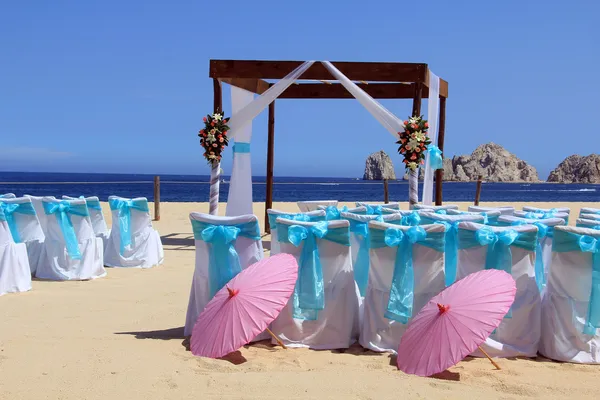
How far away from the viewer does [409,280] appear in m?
4.34

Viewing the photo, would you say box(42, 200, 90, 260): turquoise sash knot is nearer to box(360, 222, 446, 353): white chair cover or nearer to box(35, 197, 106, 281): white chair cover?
box(35, 197, 106, 281): white chair cover

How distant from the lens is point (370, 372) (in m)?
4.00

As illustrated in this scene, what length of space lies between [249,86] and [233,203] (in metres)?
1.99

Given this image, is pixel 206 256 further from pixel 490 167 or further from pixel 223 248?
pixel 490 167

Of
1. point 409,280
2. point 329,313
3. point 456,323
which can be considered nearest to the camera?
point 456,323

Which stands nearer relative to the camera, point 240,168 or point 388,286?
point 388,286

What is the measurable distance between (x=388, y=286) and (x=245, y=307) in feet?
3.45

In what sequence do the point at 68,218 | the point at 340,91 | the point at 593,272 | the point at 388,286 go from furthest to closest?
1. the point at 340,91
2. the point at 68,218
3. the point at 388,286
4. the point at 593,272

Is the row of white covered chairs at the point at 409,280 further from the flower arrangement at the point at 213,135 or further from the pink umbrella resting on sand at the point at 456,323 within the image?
the flower arrangement at the point at 213,135

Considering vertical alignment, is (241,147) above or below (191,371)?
above

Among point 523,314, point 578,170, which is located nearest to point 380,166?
point 578,170

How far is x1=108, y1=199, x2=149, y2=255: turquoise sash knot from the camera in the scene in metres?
8.17

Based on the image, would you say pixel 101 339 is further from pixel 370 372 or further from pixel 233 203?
pixel 233 203

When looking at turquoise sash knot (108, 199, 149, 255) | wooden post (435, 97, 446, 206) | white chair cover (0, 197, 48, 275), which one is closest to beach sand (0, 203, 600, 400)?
white chair cover (0, 197, 48, 275)
